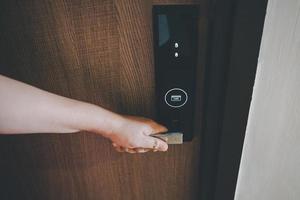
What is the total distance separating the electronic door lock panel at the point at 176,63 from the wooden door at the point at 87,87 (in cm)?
3

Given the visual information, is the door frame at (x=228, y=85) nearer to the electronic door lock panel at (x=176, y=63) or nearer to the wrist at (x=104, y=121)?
the electronic door lock panel at (x=176, y=63)

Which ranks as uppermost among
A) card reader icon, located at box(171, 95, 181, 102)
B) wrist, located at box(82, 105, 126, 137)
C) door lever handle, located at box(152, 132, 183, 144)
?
card reader icon, located at box(171, 95, 181, 102)

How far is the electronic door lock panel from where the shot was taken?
673 mm

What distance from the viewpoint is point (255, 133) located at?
76 centimetres

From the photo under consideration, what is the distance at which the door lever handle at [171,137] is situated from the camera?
2.65 feet

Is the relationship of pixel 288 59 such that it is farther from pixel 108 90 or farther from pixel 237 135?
pixel 108 90

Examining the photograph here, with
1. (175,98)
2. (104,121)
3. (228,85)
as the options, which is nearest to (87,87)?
(104,121)

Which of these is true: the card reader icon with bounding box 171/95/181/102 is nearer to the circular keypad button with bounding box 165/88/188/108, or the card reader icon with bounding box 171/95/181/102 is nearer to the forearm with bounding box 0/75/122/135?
the circular keypad button with bounding box 165/88/188/108

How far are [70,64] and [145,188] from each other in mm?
414

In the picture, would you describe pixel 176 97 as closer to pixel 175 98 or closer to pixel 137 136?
pixel 175 98

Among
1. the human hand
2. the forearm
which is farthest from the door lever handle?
the forearm

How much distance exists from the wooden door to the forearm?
0.09 m

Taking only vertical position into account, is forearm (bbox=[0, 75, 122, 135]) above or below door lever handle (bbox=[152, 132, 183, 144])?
above

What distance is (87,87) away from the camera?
0.79 m
